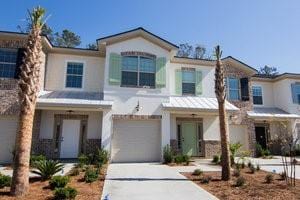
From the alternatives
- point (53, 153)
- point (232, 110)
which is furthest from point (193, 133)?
point (53, 153)

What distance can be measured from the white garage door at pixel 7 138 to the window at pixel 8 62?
2.84 metres

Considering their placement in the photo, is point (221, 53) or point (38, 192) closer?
point (38, 192)

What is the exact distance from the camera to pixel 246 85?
20438mm

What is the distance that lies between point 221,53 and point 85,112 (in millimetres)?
9728

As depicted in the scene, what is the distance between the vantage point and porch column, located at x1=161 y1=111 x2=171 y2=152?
15555 millimetres

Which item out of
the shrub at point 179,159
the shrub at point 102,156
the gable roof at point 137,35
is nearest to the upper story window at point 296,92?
the gable roof at point 137,35

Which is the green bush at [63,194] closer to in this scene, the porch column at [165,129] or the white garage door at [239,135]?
the porch column at [165,129]

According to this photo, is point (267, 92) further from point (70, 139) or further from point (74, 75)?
point (70, 139)

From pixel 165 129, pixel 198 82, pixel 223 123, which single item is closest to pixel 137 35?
pixel 198 82

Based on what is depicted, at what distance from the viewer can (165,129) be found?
1575cm

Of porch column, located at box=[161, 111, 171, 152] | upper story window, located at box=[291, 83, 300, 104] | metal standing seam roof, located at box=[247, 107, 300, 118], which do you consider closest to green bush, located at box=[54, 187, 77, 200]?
porch column, located at box=[161, 111, 171, 152]

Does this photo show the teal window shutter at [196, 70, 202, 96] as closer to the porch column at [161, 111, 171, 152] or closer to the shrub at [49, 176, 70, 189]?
the porch column at [161, 111, 171, 152]

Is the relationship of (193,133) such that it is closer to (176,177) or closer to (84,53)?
(176,177)

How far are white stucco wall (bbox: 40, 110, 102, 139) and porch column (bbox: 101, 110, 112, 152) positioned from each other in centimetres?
126
